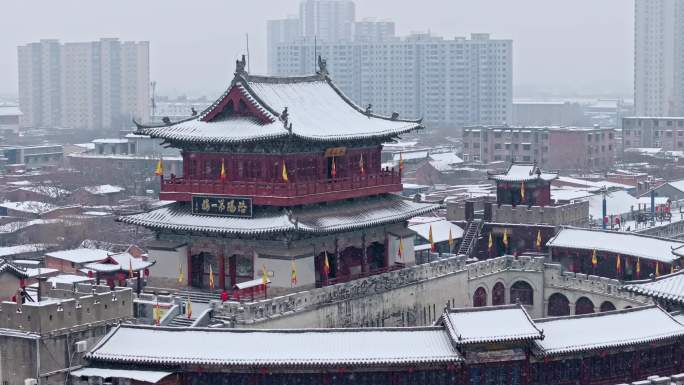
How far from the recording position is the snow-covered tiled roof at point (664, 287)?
50.2 meters

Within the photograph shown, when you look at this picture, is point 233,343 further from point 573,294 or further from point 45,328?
point 573,294

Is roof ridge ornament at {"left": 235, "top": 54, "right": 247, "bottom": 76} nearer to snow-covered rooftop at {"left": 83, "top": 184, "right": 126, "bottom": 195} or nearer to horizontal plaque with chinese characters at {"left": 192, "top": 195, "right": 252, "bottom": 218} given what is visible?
horizontal plaque with chinese characters at {"left": 192, "top": 195, "right": 252, "bottom": 218}

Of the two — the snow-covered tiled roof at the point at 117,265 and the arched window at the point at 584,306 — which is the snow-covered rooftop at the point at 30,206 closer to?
the snow-covered tiled roof at the point at 117,265

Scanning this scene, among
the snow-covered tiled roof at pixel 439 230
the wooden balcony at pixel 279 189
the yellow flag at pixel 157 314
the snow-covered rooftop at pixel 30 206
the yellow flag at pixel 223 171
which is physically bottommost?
the snow-covered rooftop at pixel 30 206

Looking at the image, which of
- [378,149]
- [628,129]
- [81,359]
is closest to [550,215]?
[378,149]

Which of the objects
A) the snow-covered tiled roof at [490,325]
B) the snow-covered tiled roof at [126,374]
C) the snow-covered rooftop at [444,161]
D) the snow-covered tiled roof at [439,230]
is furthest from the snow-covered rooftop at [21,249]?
the snow-covered rooftop at [444,161]

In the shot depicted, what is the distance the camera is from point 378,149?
2393 inches

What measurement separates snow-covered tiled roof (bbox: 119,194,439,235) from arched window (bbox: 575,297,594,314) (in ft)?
37.1

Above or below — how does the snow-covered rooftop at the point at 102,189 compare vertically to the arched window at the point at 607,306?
above

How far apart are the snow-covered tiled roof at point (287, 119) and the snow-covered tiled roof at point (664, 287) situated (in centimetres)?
1407

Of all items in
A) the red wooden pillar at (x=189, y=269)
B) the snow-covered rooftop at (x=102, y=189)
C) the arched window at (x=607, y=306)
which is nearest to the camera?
the red wooden pillar at (x=189, y=269)

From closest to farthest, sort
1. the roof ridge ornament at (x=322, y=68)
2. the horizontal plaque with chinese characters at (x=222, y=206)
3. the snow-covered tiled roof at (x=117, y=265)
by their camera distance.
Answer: the horizontal plaque with chinese characters at (x=222, y=206) < the snow-covered tiled roof at (x=117, y=265) < the roof ridge ornament at (x=322, y=68)

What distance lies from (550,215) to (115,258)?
1037 inches

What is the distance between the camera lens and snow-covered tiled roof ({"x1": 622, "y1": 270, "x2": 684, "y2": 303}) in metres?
50.2
